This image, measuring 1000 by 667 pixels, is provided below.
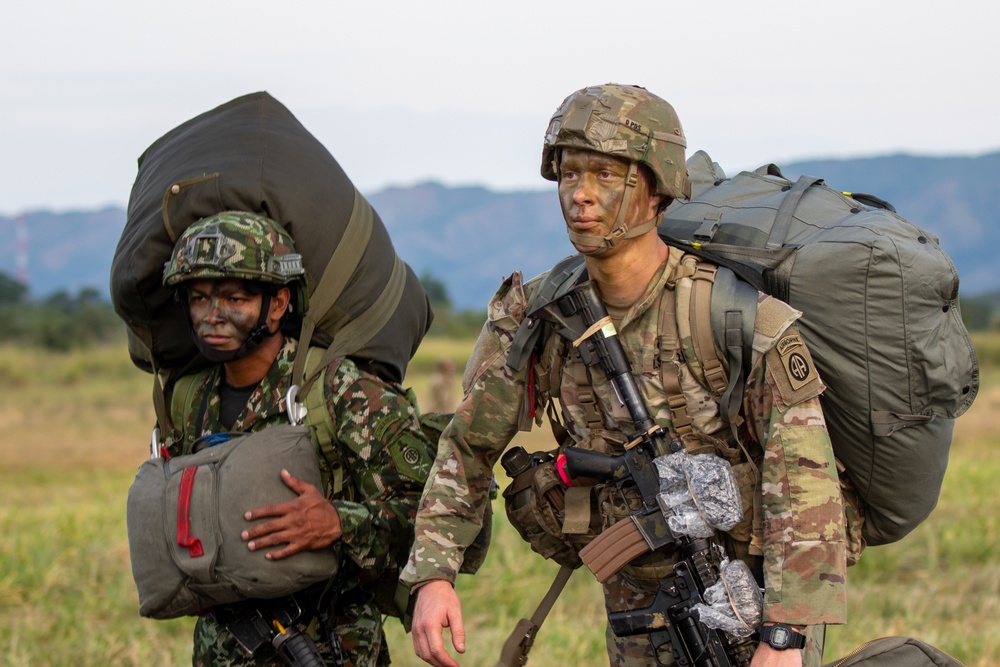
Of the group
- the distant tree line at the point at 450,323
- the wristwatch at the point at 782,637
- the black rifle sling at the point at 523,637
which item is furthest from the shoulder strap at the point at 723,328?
the distant tree line at the point at 450,323

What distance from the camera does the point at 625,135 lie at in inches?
126

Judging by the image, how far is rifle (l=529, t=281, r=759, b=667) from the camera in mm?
3213

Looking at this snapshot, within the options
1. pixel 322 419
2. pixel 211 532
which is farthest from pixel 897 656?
pixel 211 532

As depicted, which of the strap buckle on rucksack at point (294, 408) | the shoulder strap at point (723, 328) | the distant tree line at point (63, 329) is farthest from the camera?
the distant tree line at point (63, 329)

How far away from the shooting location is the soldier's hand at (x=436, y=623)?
3.26 meters

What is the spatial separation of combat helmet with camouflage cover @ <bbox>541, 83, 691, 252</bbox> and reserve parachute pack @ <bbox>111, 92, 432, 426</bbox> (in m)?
1.10

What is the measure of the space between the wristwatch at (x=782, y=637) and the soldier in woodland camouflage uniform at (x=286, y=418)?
1.32 m

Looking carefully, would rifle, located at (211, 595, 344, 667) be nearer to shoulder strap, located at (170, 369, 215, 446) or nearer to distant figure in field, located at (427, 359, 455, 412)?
shoulder strap, located at (170, 369, 215, 446)

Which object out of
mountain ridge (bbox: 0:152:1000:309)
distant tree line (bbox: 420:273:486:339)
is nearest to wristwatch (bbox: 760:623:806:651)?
distant tree line (bbox: 420:273:486:339)

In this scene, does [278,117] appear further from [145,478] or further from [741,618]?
[741,618]

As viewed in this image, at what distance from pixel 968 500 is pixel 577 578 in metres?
3.61

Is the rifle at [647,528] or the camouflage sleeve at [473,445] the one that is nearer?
the rifle at [647,528]

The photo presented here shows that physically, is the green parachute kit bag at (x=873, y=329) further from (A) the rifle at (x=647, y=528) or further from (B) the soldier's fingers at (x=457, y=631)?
(B) the soldier's fingers at (x=457, y=631)

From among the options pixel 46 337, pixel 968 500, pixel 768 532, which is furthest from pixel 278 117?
pixel 46 337
